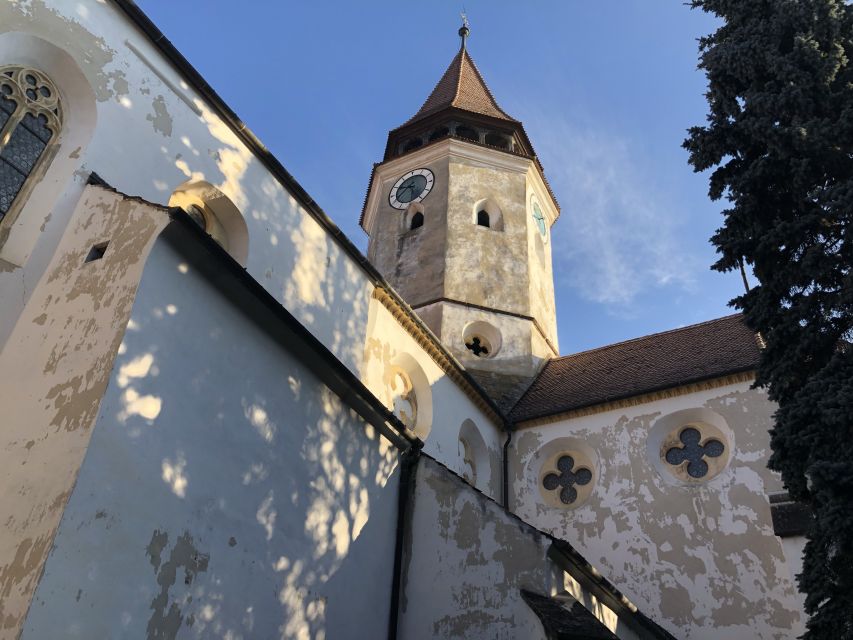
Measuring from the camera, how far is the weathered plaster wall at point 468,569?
721 cm

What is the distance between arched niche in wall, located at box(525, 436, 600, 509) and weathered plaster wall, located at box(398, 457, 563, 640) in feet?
20.3

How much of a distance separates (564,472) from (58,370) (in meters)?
10.9

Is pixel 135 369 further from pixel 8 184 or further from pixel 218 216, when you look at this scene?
pixel 218 216

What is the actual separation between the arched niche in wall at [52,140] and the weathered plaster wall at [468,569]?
15.3ft

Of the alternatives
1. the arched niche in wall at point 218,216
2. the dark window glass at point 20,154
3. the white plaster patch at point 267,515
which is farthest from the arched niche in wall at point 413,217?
the white plaster patch at point 267,515

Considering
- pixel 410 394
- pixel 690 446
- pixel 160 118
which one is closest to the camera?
pixel 160 118

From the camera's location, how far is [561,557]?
768cm

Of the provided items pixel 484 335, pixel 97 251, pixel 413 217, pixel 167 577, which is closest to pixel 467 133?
pixel 413 217

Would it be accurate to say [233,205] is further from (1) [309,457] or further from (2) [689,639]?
(2) [689,639]

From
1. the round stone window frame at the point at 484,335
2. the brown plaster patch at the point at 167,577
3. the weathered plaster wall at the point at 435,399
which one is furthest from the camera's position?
the round stone window frame at the point at 484,335

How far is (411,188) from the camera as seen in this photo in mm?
20078

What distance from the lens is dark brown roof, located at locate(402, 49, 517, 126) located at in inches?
866

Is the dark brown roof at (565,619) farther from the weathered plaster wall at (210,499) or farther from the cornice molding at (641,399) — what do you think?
the cornice molding at (641,399)

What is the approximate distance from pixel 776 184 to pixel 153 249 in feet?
20.3
